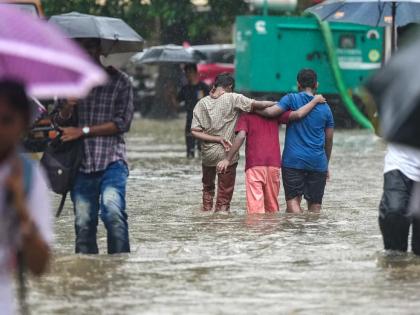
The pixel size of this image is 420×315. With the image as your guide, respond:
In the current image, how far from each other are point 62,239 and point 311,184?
2751mm

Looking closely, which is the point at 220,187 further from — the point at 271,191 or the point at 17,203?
the point at 17,203

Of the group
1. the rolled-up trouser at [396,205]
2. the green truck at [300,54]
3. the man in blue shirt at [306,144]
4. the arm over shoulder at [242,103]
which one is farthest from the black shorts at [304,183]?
the green truck at [300,54]

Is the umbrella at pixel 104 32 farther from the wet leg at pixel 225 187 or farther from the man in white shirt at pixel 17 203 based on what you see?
the man in white shirt at pixel 17 203

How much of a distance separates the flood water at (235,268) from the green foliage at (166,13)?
16.9 meters

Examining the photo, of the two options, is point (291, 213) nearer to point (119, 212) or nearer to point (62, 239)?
point (62, 239)

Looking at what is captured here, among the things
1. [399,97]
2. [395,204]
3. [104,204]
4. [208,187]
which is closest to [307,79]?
[208,187]

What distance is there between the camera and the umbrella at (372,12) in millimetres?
16062

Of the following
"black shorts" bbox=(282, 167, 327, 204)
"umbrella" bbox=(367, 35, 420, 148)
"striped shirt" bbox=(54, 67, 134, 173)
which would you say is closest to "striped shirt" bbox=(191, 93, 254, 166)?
"black shorts" bbox=(282, 167, 327, 204)

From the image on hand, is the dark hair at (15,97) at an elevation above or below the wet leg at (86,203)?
above

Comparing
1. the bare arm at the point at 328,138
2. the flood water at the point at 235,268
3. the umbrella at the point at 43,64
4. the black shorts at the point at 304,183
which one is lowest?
the flood water at the point at 235,268

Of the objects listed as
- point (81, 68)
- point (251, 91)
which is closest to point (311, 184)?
point (81, 68)

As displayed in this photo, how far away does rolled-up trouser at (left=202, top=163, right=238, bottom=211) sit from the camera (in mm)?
13913

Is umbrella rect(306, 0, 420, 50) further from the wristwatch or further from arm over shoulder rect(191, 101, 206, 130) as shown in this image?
the wristwatch

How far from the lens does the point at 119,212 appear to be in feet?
30.5
